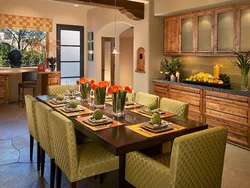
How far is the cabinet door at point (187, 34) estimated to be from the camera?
206 inches

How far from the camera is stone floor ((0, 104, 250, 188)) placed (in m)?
2.94

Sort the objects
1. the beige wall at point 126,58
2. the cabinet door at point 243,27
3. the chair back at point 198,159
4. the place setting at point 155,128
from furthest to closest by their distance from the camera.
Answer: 1. the beige wall at point 126,58
2. the cabinet door at point 243,27
3. the place setting at point 155,128
4. the chair back at point 198,159

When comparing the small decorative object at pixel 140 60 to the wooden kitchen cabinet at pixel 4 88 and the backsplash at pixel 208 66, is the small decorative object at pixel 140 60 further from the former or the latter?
the wooden kitchen cabinet at pixel 4 88

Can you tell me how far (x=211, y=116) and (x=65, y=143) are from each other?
3.14m

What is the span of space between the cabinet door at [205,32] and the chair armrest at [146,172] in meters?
3.36

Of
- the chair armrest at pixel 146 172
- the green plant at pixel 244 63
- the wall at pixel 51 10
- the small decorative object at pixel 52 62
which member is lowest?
the chair armrest at pixel 146 172

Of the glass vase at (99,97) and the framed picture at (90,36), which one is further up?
the framed picture at (90,36)

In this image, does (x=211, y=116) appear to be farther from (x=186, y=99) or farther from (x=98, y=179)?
(x=98, y=179)

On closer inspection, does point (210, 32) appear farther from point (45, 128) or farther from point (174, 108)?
point (45, 128)

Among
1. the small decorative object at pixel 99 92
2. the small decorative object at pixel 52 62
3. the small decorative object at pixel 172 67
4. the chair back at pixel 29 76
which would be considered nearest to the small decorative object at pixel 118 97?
the small decorative object at pixel 99 92

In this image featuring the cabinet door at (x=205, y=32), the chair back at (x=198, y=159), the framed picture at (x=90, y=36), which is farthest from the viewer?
the framed picture at (x=90, y=36)

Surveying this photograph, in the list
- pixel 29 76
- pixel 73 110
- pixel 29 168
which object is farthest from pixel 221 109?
pixel 29 76

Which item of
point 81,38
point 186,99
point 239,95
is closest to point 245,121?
point 239,95

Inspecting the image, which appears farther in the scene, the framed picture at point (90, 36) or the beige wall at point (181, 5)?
the framed picture at point (90, 36)
